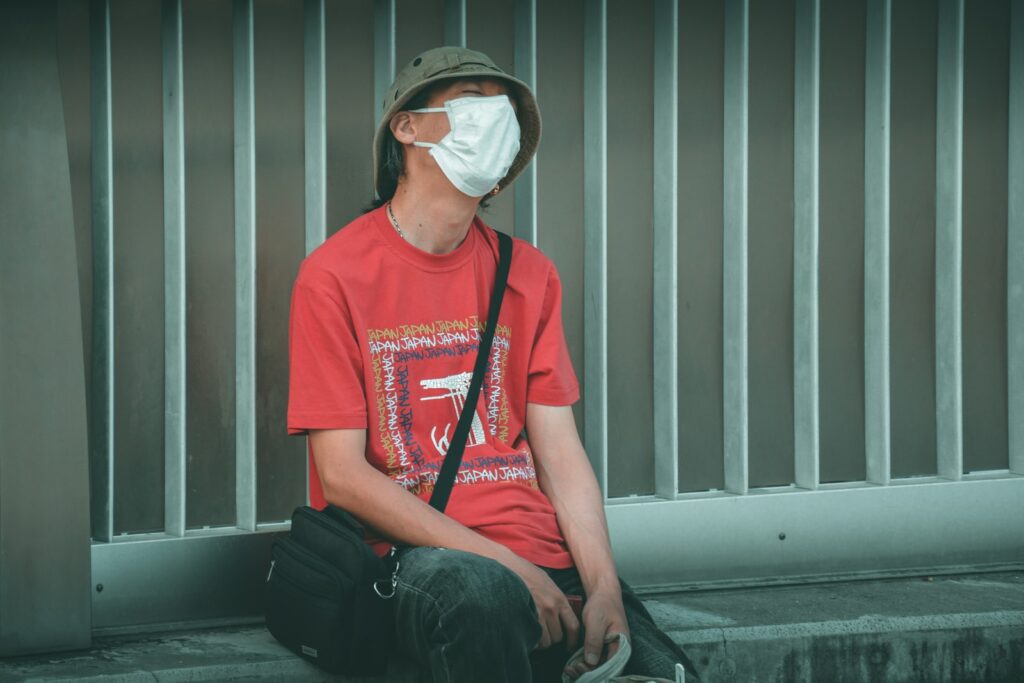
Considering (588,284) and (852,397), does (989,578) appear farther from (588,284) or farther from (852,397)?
(588,284)

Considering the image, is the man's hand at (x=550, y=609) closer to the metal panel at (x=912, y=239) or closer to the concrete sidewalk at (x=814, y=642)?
the concrete sidewalk at (x=814, y=642)

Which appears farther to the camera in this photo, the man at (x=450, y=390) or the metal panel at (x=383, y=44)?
the metal panel at (x=383, y=44)

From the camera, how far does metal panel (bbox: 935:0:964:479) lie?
497 centimetres

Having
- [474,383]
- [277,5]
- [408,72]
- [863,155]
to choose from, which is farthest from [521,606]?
[863,155]

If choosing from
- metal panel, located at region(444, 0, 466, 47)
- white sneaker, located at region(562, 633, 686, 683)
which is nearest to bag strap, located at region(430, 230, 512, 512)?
white sneaker, located at region(562, 633, 686, 683)

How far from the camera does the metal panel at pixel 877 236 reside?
4.88 m

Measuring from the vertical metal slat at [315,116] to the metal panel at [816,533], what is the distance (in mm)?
1353

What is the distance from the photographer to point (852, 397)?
5.04 metres

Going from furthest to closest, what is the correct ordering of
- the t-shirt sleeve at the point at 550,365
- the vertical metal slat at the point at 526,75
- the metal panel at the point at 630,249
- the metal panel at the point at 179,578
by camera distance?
the metal panel at the point at 630,249 → the vertical metal slat at the point at 526,75 → the metal panel at the point at 179,578 → the t-shirt sleeve at the point at 550,365

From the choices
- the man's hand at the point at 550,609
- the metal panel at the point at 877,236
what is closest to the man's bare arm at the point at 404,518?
the man's hand at the point at 550,609

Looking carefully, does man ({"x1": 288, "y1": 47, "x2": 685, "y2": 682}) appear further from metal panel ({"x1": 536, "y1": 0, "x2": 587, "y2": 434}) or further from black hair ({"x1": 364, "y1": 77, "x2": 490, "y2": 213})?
metal panel ({"x1": 536, "y1": 0, "x2": 587, "y2": 434})

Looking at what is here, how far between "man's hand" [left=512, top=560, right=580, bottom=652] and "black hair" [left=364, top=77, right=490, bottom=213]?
1081mm

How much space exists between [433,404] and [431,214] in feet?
1.66

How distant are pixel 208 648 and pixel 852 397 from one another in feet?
8.03
